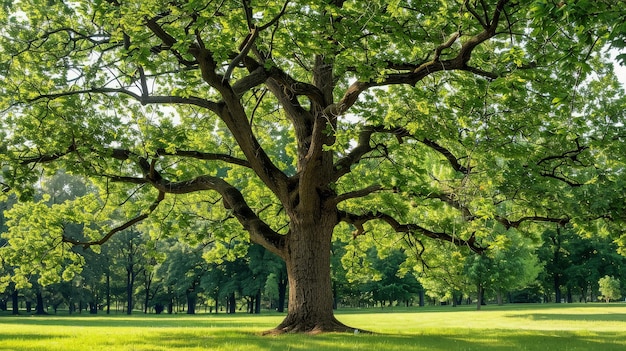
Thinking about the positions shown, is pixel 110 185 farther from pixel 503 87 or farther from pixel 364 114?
pixel 503 87

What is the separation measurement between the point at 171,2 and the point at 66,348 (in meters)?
7.54

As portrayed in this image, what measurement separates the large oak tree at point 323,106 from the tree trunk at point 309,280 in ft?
0.13

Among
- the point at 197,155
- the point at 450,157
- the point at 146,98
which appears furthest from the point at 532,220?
the point at 146,98

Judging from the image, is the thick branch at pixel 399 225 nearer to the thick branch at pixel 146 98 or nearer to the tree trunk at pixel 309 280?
the tree trunk at pixel 309 280

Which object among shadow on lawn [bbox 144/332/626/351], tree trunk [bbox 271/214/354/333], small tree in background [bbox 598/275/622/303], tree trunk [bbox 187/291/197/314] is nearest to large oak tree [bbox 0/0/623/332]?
tree trunk [bbox 271/214/354/333]

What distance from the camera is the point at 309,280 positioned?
15.0m

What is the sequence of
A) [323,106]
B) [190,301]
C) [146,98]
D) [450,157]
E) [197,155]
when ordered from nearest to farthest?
[146,98], [323,106], [197,155], [450,157], [190,301]

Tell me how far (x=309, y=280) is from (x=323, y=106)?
4813 mm

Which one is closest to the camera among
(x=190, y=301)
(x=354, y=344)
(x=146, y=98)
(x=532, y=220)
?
(x=354, y=344)

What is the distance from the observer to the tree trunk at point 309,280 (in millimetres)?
14844

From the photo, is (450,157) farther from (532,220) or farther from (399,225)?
(532,220)

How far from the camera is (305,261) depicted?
15156 millimetres

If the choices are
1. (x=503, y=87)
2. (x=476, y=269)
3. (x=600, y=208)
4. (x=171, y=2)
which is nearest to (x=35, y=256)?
(x=171, y=2)

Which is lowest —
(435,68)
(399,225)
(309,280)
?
(309,280)
